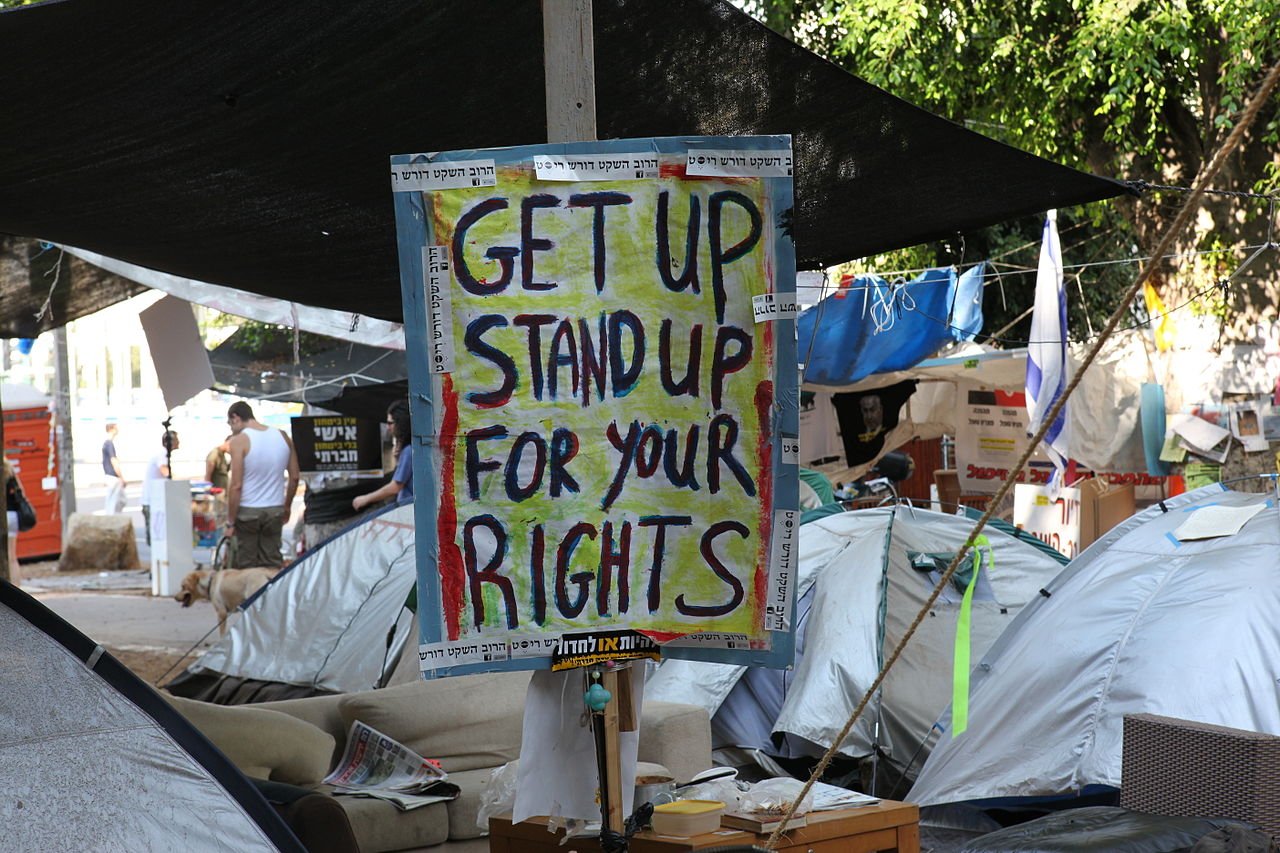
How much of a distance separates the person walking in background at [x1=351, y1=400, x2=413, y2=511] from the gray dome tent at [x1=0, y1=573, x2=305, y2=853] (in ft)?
21.6

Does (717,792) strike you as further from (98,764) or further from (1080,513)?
(1080,513)

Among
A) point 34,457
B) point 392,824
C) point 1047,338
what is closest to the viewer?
point 392,824

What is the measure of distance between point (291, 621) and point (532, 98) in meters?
4.66

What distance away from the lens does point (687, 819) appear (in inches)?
145

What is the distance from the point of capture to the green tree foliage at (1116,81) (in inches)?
363

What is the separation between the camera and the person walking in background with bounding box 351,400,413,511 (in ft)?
31.6

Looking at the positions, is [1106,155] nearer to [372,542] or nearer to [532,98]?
[372,542]

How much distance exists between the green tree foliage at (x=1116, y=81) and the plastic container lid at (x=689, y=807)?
22.5ft

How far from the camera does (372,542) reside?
7.79m

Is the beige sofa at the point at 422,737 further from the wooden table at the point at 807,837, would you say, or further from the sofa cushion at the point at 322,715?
the wooden table at the point at 807,837

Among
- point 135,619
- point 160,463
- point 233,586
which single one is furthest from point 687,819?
point 160,463

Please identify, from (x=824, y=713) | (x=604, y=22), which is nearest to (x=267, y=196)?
(x=604, y=22)

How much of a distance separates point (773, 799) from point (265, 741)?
1.80 meters

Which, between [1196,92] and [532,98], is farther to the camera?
[1196,92]
